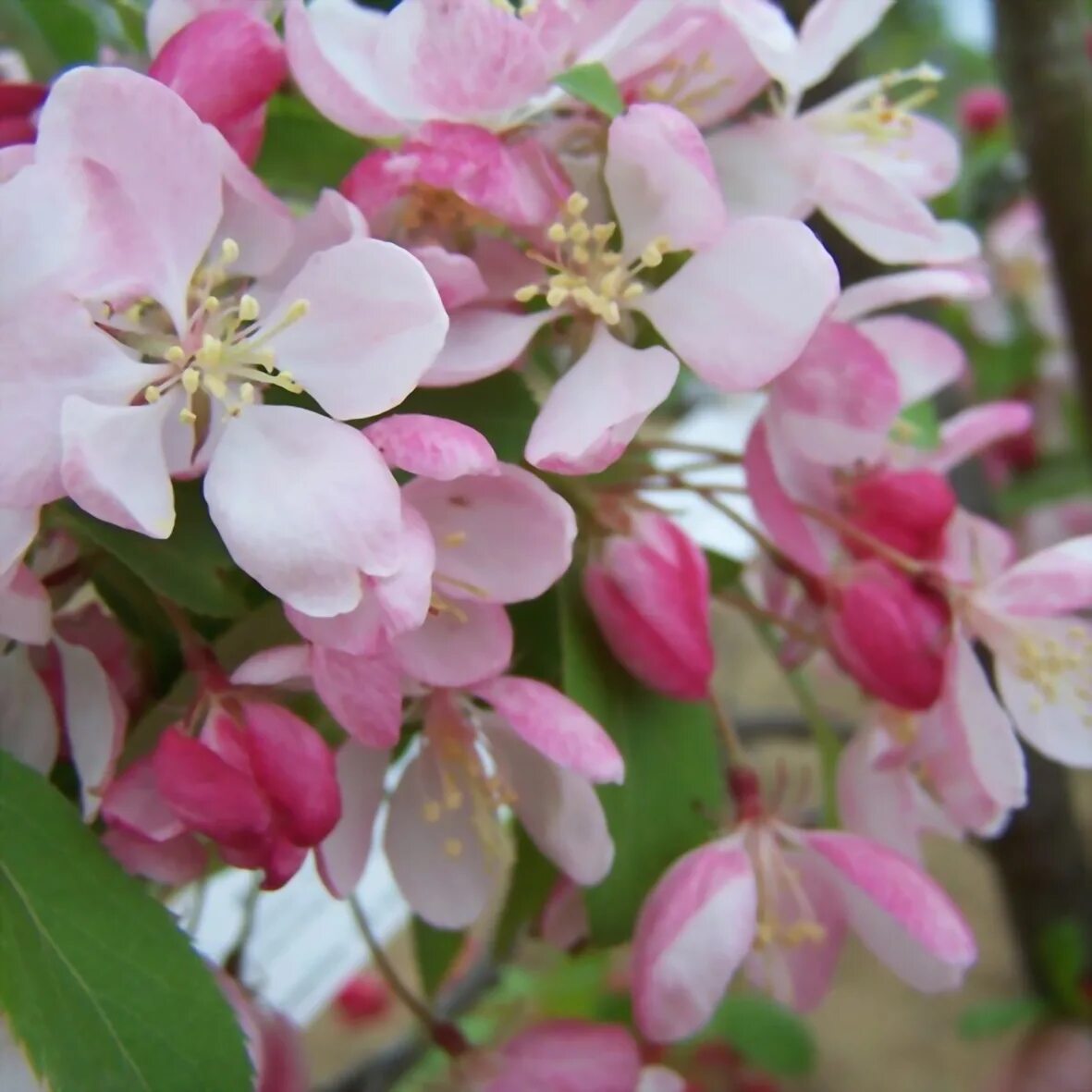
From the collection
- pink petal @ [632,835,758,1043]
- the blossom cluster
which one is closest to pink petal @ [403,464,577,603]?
the blossom cluster

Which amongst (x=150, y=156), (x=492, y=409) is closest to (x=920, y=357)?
(x=492, y=409)

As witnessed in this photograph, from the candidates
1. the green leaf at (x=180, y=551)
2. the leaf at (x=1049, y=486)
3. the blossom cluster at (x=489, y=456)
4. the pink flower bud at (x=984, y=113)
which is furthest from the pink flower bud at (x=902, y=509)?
the pink flower bud at (x=984, y=113)

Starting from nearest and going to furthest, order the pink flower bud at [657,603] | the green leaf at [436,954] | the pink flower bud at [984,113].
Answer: the pink flower bud at [657,603], the green leaf at [436,954], the pink flower bud at [984,113]

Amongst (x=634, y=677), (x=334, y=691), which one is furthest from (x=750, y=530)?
(x=334, y=691)

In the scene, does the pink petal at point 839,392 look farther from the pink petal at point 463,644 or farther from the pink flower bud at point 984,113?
the pink flower bud at point 984,113

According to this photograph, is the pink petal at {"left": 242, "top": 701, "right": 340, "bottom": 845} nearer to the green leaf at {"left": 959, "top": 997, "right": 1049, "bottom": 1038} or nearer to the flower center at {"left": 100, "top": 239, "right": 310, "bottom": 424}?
the flower center at {"left": 100, "top": 239, "right": 310, "bottom": 424}

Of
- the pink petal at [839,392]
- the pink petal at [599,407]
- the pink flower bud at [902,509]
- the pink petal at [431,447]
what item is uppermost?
the pink petal at [431,447]
